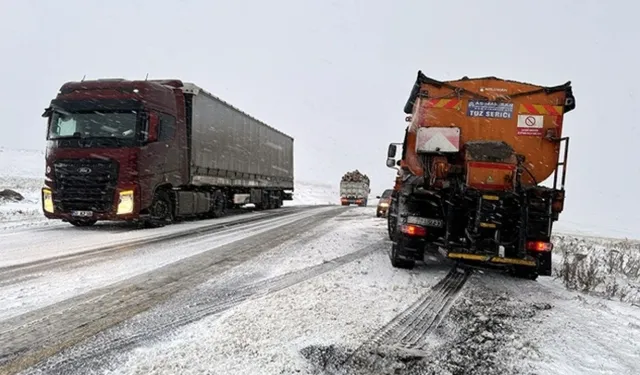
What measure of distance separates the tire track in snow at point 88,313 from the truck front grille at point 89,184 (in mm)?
5023

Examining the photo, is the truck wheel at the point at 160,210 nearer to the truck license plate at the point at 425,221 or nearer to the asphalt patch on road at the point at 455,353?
the truck license plate at the point at 425,221

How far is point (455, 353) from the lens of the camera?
3.01 m

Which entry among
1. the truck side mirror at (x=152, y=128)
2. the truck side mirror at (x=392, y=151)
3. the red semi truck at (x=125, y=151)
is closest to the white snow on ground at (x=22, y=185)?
the red semi truck at (x=125, y=151)

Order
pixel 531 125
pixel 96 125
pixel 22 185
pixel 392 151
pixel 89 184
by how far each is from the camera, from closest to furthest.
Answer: pixel 531 125, pixel 392 151, pixel 89 184, pixel 96 125, pixel 22 185

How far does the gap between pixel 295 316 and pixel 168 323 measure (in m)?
1.08

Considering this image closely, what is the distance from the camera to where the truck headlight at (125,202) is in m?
10.0

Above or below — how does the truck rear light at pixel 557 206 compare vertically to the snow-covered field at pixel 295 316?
above

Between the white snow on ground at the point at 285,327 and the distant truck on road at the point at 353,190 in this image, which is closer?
the white snow on ground at the point at 285,327

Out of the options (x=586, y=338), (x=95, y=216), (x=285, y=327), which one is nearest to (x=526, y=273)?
→ (x=586, y=338)

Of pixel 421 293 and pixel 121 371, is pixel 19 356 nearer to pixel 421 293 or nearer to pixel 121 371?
pixel 121 371

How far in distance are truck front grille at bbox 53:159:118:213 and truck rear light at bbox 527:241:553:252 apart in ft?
29.8

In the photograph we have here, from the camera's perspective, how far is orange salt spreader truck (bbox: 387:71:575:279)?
560cm

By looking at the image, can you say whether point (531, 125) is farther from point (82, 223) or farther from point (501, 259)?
point (82, 223)

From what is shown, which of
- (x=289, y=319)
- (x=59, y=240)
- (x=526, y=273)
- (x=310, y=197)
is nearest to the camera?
(x=289, y=319)
